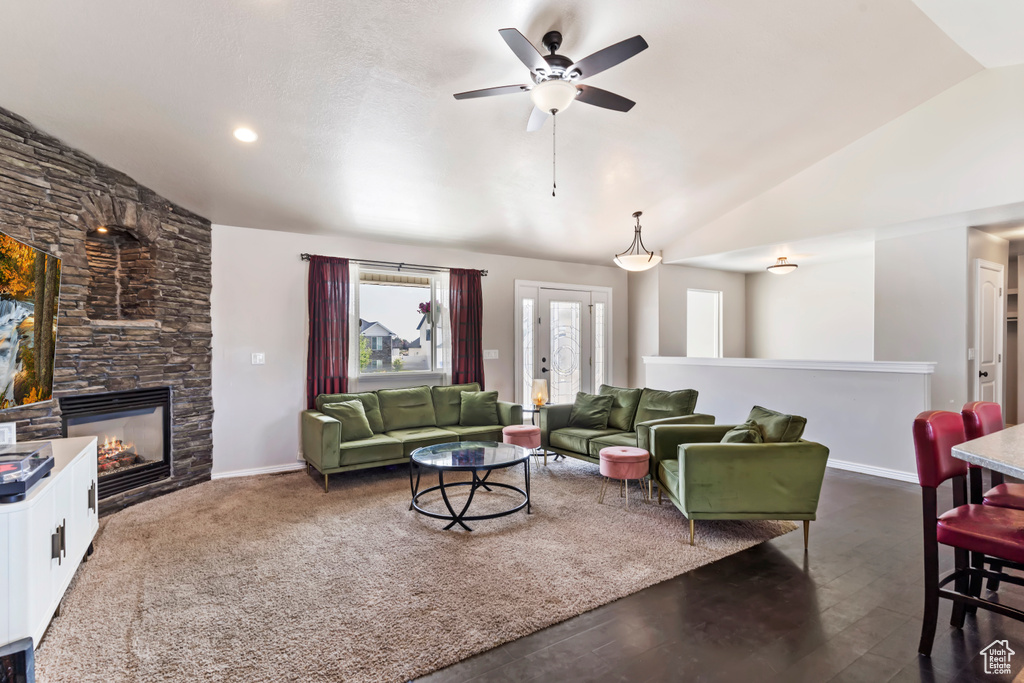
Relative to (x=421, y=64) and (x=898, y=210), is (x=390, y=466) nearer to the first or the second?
(x=421, y=64)

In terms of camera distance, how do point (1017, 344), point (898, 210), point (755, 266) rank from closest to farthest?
point (898, 210) → point (1017, 344) → point (755, 266)

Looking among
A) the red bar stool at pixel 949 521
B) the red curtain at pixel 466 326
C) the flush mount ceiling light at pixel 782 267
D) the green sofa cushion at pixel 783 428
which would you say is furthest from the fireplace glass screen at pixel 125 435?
the flush mount ceiling light at pixel 782 267

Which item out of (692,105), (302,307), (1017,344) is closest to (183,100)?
(302,307)

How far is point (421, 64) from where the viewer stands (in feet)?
10.5

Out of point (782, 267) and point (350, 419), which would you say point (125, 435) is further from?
point (782, 267)

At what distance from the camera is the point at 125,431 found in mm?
4215

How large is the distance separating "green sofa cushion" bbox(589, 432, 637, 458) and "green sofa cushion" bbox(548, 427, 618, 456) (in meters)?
0.06

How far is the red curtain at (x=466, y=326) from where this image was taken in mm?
6062

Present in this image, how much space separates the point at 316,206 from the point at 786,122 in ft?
13.9

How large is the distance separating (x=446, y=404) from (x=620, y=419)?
1876 millimetres

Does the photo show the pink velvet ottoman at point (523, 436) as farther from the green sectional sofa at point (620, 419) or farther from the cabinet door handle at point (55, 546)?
the cabinet door handle at point (55, 546)

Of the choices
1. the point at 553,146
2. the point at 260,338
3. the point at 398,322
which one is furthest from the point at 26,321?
the point at 553,146

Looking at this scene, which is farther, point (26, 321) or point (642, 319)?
point (642, 319)

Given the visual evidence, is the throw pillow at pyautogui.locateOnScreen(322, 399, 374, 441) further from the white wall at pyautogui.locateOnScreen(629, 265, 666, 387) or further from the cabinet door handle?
the white wall at pyautogui.locateOnScreen(629, 265, 666, 387)
